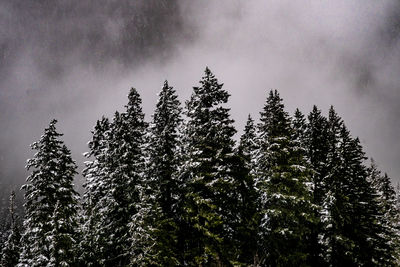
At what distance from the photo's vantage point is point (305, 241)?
29203 millimetres

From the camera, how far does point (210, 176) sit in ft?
68.4

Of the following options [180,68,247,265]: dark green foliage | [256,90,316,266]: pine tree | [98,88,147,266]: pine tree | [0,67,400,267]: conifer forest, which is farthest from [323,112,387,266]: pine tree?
[98,88,147,266]: pine tree

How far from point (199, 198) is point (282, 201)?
691cm

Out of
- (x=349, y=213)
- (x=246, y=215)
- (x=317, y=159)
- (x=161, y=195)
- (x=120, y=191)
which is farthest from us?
(x=317, y=159)

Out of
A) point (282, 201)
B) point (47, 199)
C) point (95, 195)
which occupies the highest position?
point (95, 195)

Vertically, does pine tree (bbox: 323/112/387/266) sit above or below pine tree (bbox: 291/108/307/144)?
below

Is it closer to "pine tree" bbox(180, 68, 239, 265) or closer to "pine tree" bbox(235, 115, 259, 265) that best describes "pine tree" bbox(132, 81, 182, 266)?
"pine tree" bbox(180, 68, 239, 265)

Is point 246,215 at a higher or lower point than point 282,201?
lower

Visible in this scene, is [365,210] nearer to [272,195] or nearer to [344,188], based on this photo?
[344,188]

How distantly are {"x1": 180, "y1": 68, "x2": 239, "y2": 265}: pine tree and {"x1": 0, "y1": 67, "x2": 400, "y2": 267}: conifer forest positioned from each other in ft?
0.26

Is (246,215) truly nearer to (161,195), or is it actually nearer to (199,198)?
(199,198)

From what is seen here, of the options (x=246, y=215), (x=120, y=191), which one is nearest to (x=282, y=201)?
(x=246, y=215)

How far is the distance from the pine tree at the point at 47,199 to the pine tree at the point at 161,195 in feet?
24.7

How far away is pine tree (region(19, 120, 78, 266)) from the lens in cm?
2486
